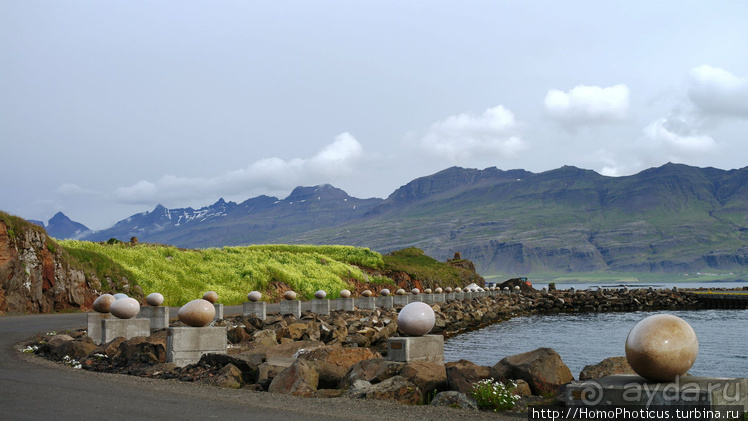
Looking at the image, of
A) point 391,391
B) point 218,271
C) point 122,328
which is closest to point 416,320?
point 391,391

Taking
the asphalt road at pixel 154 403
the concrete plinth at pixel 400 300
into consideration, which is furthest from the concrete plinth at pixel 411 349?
the concrete plinth at pixel 400 300

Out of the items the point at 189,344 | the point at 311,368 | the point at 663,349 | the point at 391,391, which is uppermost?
the point at 663,349

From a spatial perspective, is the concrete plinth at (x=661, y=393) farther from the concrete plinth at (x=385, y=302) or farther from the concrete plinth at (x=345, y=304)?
the concrete plinth at (x=385, y=302)

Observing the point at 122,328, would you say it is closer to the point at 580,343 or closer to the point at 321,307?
the point at 321,307

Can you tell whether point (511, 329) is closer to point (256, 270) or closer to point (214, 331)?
point (256, 270)

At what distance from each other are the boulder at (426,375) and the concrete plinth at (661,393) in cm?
297

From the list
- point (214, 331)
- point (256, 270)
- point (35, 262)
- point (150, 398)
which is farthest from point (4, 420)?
point (256, 270)

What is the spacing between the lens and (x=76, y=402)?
35.6 ft

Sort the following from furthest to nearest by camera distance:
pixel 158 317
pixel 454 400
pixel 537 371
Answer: pixel 158 317
pixel 537 371
pixel 454 400

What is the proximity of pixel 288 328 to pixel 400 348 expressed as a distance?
34.3 feet

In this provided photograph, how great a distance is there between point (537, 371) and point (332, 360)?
5.02 meters

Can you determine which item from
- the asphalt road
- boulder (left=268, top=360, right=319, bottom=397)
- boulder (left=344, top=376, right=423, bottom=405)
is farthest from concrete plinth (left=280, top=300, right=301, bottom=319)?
boulder (left=344, top=376, right=423, bottom=405)

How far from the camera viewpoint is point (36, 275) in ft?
99.7

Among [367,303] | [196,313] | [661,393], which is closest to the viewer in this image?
[661,393]
